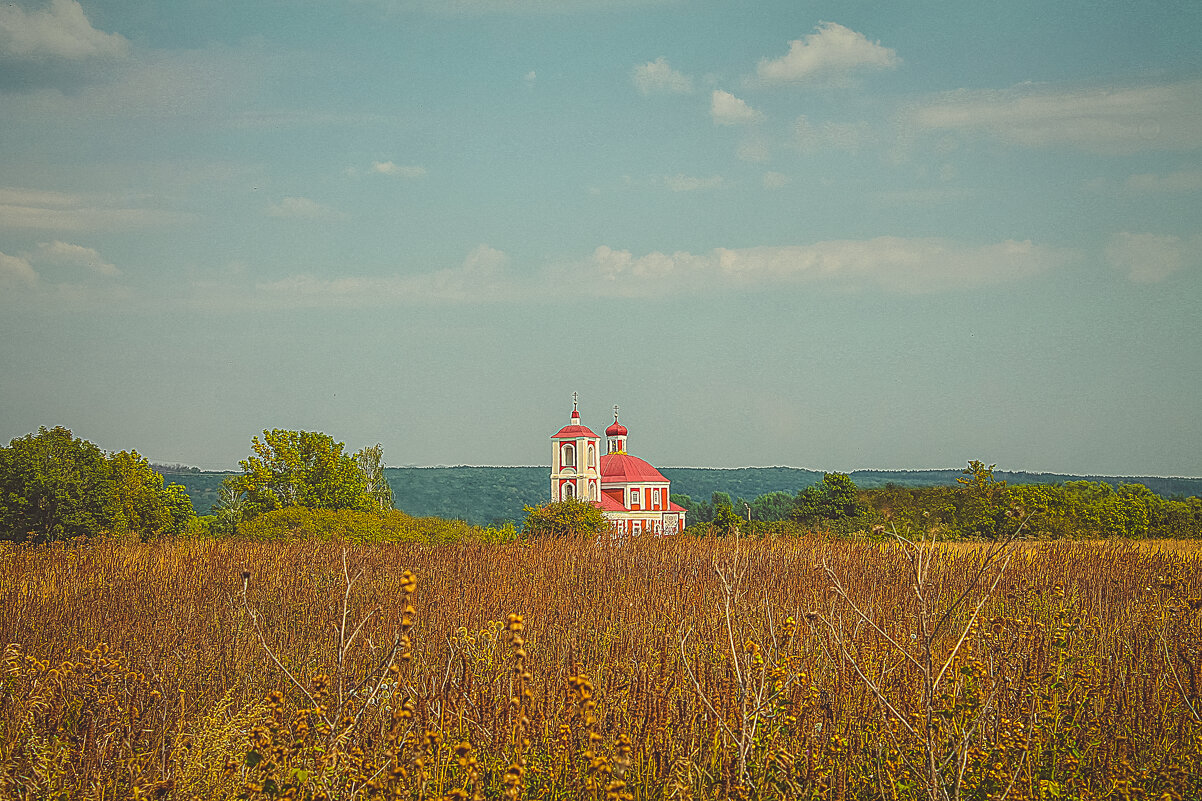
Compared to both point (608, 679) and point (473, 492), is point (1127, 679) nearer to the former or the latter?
point (608, 679)

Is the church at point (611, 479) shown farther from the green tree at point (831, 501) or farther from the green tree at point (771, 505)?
the green tree at point (831, 501)

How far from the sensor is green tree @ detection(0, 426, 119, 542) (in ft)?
49.5

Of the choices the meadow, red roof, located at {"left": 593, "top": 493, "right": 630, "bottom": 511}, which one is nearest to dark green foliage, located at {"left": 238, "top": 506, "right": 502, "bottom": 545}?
the meadow

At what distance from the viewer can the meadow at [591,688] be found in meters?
3.26

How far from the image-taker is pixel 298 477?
21.6m

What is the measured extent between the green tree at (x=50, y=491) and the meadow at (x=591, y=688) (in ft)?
19.7

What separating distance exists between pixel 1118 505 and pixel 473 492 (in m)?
102

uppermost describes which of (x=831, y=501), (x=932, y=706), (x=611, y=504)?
(x=932, y=706)

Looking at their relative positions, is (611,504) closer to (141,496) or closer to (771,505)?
(771,505)

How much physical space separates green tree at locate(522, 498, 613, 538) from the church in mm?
35598

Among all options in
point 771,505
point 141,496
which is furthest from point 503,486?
point 141,496

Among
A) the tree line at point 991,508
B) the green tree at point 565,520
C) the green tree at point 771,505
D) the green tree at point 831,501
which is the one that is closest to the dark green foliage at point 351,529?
the green tree at point 565,520

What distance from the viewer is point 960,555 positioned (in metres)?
12.4

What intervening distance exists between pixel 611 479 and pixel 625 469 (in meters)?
1.18
